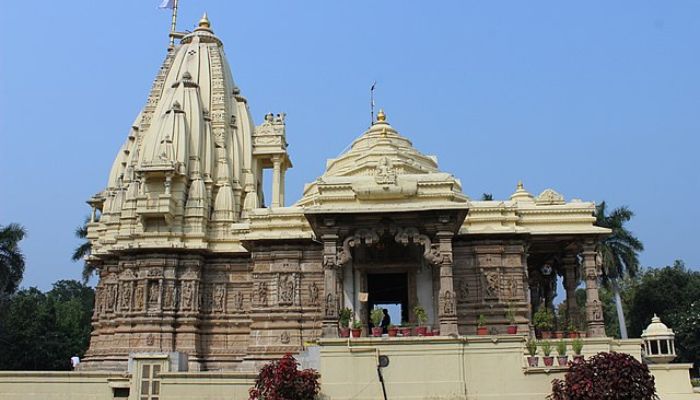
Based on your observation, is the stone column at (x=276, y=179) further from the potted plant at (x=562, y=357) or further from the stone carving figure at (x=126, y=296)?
the potted plant at (x=562, y=357)

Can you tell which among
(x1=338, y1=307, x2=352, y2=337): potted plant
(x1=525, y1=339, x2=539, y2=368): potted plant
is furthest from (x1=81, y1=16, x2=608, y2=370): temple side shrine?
A: (x1=525, y1=339, x2=539, y2=368): potted plant

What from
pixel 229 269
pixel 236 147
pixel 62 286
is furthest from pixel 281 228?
pixel 62 286

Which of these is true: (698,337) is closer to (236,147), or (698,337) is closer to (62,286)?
(236,147)

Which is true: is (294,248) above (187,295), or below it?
above

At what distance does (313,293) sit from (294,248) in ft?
5.56

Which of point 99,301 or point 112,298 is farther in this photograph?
point 99,301

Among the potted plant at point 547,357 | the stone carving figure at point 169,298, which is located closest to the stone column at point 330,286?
the potted plant at point 547,357

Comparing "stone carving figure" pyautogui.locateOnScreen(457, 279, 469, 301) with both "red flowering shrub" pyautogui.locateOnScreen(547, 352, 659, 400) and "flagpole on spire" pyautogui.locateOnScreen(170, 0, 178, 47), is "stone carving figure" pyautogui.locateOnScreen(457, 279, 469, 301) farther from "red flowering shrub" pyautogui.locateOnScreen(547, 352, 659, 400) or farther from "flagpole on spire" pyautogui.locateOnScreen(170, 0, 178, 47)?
"flagpole on spire" pyautogui.locateOnScreen(170, 0, 178, 47)

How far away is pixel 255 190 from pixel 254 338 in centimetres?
842

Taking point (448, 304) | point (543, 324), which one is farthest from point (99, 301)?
point (543, 324)

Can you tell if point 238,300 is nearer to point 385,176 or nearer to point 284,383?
point 385,176

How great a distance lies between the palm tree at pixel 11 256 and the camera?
34812 mm

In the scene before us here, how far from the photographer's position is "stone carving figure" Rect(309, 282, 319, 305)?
2239 centimetres

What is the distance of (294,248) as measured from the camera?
22781mm
